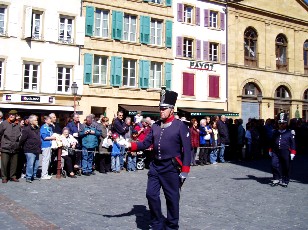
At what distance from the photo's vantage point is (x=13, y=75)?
976 inches

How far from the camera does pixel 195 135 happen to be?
1634 cm

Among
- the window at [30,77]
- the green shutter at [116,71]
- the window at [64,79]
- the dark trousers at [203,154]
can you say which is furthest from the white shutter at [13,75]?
the dark trousers at [203,154]

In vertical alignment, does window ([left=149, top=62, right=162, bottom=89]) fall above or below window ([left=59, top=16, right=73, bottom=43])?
below

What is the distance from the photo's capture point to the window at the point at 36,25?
2583 centimetres

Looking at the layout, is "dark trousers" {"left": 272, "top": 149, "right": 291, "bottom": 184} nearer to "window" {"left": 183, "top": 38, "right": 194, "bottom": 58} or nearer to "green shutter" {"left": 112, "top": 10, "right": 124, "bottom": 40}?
"green shutter" {"left": 112, "top": 10, "right": 124, "bottom": 40}

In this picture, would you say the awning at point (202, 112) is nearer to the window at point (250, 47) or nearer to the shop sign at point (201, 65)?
the shop sign at point (201, 65)

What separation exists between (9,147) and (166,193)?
22.7ft

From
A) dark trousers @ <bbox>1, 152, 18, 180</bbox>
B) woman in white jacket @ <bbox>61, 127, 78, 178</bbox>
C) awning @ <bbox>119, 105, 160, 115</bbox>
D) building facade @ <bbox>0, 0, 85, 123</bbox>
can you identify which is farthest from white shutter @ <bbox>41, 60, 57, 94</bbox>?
dark trousers @ <bbox>1, 152, 18, 180</bbox>

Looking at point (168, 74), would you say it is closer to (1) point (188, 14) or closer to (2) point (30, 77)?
(1) point (188, 14)

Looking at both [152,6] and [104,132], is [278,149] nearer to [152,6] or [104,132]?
[104,132]

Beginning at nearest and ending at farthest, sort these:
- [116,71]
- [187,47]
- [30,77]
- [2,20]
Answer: [2,20] → [30,77] → [116,71] → [187,47]

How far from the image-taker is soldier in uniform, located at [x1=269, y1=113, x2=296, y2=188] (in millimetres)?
11531

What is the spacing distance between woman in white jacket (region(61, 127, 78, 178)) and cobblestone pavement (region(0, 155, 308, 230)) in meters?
0.49

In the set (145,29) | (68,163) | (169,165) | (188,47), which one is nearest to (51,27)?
(145,29)
